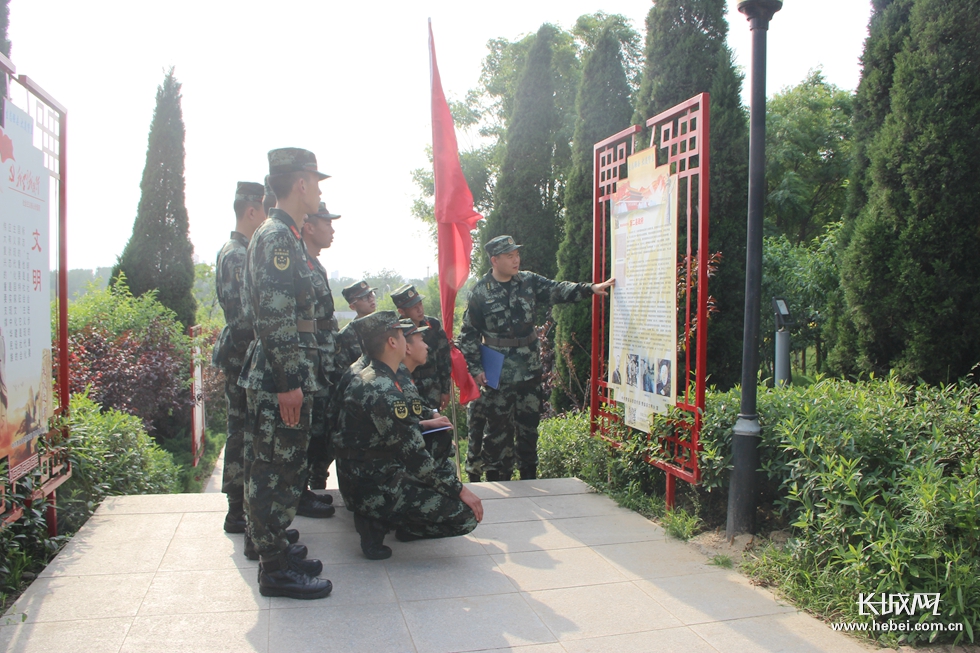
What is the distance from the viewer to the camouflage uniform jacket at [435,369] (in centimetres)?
509

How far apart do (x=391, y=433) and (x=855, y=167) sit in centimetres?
687

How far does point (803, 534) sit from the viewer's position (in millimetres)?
3225

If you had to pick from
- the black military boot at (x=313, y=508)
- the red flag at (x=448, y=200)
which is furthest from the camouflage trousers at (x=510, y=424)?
the black military boot at (x=313, y=508)

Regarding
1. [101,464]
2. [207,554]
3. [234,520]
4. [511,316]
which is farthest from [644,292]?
[101,464]

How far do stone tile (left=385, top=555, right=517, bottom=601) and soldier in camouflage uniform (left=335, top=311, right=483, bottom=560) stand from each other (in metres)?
0.15

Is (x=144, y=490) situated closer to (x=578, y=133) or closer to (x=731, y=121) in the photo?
(x=731, y=121)

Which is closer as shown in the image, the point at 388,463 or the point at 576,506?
the point at 388,463

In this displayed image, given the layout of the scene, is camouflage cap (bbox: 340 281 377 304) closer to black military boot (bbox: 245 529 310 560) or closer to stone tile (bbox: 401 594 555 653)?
black military boot (bbox: 245 529 310 560)

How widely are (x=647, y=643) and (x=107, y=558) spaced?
2.66 metres

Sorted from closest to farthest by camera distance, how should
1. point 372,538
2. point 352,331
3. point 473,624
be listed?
point 473,624 < point 372,538 < point 352,331

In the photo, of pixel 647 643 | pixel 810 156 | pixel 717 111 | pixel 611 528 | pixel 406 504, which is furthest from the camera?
pixel 810 156

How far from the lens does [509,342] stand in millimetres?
5160

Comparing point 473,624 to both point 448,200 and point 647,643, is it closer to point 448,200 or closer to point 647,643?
point 647,643

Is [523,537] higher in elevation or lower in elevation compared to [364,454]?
lower
